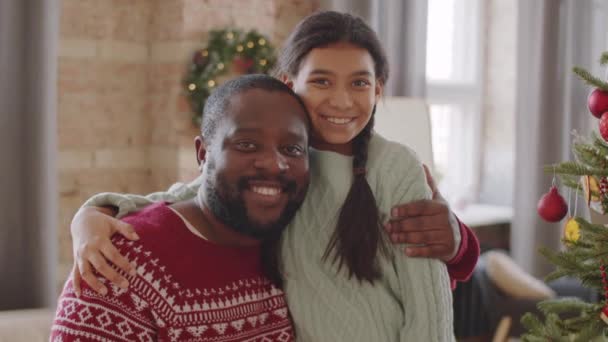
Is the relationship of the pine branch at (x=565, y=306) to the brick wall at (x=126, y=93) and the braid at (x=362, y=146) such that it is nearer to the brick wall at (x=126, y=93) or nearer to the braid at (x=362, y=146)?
the braid at (x=362, y=146)

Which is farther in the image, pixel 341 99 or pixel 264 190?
pixel 341 99

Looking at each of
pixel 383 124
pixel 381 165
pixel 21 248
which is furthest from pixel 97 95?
pixel 381 165

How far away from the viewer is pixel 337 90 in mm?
1436

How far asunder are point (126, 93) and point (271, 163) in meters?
2.46

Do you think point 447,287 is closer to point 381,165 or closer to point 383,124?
point 381,165

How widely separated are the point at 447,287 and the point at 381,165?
26cm

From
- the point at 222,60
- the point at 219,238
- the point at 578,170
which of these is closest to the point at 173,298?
the point at 219,238

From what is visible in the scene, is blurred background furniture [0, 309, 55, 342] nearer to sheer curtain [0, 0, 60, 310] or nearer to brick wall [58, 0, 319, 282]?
sheer curtain [0, 0, 60, 310]

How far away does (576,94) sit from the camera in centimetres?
433

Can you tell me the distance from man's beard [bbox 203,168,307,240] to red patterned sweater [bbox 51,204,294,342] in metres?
0.06

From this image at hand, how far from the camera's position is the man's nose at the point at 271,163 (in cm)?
122

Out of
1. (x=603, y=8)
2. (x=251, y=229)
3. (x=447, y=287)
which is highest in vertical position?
(x=603, y=8)

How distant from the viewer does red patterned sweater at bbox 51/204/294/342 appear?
1187 millimetres

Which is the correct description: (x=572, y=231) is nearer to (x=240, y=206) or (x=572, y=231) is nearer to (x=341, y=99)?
(x=341, y=99)
